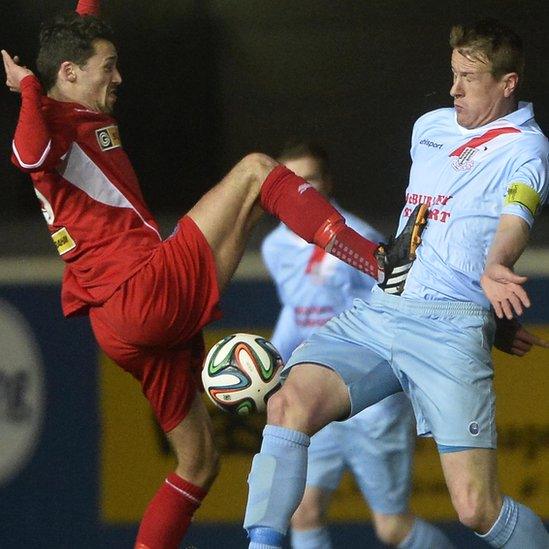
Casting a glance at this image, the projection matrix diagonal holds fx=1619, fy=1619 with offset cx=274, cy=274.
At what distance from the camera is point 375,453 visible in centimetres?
556

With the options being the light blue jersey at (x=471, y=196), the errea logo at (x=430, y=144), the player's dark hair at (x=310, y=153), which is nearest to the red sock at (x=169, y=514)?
the light blue jersey at (x=471, y=196)

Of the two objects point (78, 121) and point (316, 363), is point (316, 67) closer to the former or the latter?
point (78, 121)

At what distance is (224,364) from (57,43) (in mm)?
1155

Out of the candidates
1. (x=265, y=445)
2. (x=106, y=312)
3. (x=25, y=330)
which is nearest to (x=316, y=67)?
(x=25, y=330)

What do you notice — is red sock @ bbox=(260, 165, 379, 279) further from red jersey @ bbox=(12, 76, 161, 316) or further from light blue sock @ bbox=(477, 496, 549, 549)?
light blue sock @ bbox=(477, 496, 549, 549)

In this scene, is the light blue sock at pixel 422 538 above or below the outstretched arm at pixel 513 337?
below

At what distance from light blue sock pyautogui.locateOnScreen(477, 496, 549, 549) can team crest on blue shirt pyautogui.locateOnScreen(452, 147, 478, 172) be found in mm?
958

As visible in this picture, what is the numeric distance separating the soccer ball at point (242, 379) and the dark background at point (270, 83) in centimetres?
162

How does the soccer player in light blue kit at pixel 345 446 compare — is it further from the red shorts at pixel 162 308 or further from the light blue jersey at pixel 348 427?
the red shorts at pixel 162 308

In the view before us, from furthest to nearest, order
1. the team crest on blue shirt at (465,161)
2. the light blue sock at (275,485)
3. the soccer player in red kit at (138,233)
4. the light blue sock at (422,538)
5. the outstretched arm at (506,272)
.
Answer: the light blue sock at (422,538) < the soccer player in red kit at (138,233) < the team crest on blue shirt at (465,161) < the light blue sock at (275,485) < the outstretched arm at (506,272)

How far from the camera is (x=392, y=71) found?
6.77 m

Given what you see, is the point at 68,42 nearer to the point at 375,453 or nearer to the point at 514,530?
the point at 375,453

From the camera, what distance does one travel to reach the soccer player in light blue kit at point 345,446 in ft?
18.2

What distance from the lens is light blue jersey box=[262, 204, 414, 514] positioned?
219 inches
